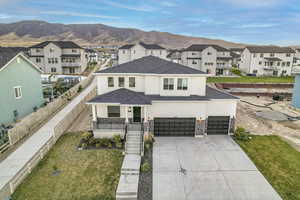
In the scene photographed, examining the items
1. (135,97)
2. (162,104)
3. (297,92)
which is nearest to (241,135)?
(162,104)

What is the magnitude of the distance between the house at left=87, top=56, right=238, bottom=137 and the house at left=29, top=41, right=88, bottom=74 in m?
35.4

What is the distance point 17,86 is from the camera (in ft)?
66.6

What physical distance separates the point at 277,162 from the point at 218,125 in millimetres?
5617

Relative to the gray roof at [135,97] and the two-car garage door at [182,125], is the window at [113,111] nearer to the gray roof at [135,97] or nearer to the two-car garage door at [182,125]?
the gray roof at [135,97]

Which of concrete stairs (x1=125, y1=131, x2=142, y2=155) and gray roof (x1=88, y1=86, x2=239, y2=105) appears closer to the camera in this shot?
concrete stairs (x1=125, y1=131, x2=142, y2=155)

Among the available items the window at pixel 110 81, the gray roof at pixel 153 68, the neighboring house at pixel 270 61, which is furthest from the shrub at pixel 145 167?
the neighboring house at pixel 270 61

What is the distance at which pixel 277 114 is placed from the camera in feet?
83.7

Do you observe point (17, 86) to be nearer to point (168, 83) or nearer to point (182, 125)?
point (168, 83)

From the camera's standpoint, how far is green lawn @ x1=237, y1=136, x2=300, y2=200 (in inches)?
453

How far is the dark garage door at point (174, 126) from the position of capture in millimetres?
17719

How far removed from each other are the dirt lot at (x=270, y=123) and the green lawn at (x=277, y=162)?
4.94 feet

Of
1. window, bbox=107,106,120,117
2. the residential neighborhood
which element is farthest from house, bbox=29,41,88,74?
window, bbox=107,106,120,117

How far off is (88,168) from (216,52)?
172 ft

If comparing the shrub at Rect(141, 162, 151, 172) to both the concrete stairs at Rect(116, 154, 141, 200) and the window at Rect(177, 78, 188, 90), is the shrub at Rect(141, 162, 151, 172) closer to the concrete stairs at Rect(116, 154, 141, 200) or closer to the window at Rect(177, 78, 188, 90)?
the concrete stairs at Rect(116, 154, 141, 200)
